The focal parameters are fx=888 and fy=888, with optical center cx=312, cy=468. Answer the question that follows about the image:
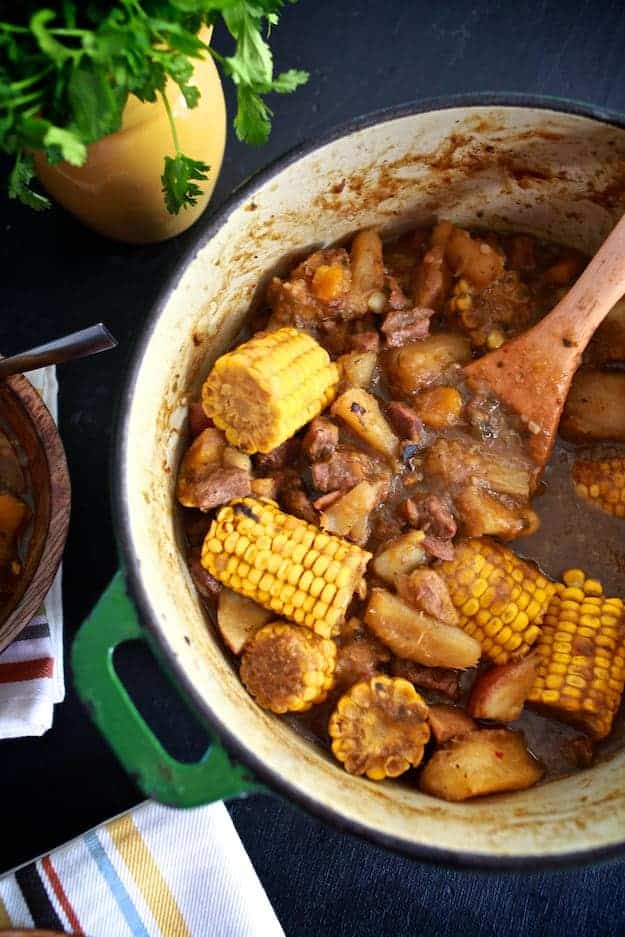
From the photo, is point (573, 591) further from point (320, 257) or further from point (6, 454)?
point (6, 454)

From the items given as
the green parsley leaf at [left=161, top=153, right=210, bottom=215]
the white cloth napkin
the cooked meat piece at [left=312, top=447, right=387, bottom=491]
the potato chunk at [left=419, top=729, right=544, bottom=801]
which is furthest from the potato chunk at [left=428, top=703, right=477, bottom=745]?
the green parsley leaf at [left=161, top=153, right=210, bottom=215]

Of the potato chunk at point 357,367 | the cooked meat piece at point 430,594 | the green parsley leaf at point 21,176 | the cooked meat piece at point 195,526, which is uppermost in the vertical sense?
the green parsley leaf at point 21,176

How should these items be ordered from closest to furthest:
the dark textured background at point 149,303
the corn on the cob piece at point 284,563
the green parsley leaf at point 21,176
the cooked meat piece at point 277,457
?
1. the green parsley leaf at point 21,176
2. the corn on the cob piece at point 284,563
3. the cooked meat piece at point 277,457
4. the dark textured background at point 149,303

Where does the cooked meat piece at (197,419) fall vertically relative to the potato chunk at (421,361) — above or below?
below

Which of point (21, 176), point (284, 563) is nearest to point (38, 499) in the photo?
point (284, 563)

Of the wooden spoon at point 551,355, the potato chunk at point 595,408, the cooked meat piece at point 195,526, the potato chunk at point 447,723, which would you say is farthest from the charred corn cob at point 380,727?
the potato chunk at point 595,408

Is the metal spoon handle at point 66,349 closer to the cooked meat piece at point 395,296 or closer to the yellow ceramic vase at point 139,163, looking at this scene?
the yellow ceramic vase at point 139,163
